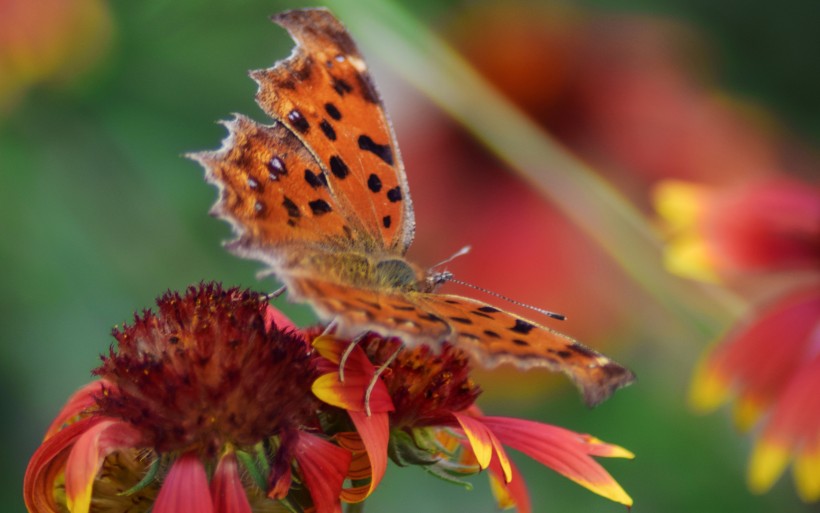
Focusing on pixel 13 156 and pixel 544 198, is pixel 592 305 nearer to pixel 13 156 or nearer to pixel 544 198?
pixel 544 198

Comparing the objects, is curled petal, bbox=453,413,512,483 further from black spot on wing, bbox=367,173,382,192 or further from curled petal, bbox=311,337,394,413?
black spot on wing, bbox=367,173,382,192

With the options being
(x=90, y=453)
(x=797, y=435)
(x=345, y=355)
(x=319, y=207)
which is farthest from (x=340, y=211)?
(x=797, y=435)

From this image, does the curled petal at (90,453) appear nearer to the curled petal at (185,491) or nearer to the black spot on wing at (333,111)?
the curled petal at (185,491)

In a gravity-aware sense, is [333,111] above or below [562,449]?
above

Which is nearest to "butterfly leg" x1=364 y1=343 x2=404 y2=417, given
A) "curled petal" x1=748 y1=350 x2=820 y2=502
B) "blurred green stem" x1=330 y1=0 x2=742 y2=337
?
"curled petal" x1=748 y1=350 x2=820 y2=502

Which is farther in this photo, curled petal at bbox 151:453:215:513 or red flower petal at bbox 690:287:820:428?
red flower petal at bbox 690:287:820:428

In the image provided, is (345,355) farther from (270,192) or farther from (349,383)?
(270,192)
